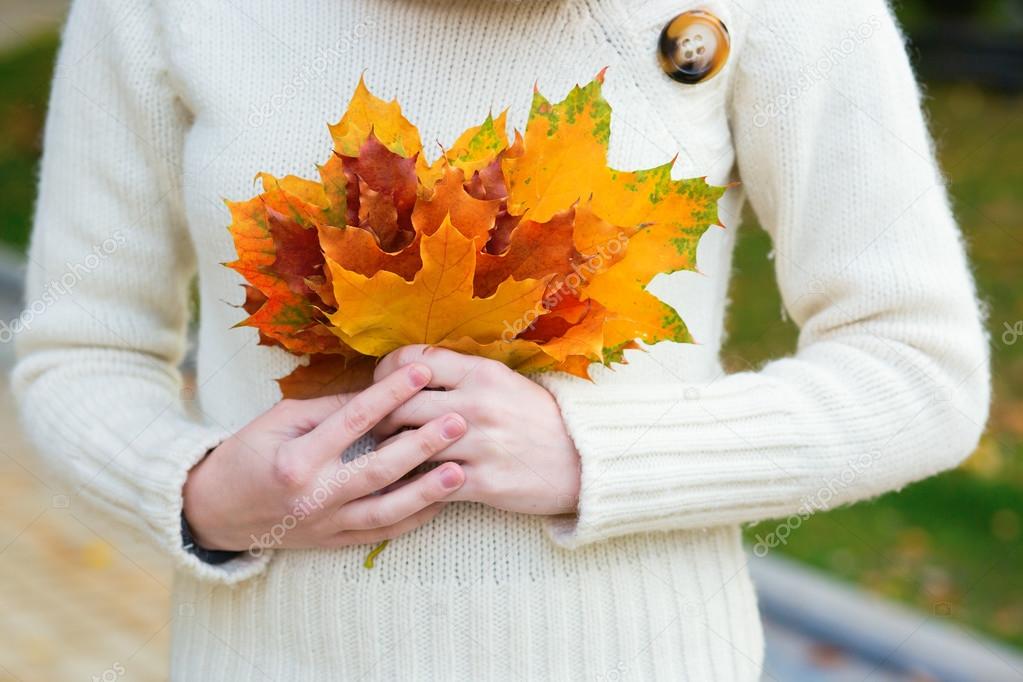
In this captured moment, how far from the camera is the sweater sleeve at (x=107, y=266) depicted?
1.44 metres

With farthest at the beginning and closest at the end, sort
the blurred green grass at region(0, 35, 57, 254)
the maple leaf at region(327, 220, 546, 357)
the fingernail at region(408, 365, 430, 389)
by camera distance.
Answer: the blurred green grass at region(0, 35, 57, 254)
the fingernail at region(408, 365, 430, 389)
the maple leaf at region(327, 220, 546, 357)

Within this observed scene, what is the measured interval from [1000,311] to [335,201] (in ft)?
17.9

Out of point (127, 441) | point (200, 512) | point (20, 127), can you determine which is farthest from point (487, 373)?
point (20, 127)

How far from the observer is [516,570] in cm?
130

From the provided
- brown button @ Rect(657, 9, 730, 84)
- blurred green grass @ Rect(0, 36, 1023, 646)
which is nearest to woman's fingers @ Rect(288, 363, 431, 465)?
brown button @ Rect(657, 9, 730, 84)

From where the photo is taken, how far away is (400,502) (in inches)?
48.0

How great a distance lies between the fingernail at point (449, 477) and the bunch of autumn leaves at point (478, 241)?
0.13 m

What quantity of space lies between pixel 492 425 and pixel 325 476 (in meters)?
0.19

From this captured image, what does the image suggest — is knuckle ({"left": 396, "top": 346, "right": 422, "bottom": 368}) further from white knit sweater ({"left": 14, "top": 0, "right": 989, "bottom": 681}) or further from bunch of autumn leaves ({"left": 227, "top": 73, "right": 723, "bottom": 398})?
white knit sweater ({"left": 14, "top": 0, "right": 989, "bottom": 681})

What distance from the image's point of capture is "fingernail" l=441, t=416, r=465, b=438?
1197 mm

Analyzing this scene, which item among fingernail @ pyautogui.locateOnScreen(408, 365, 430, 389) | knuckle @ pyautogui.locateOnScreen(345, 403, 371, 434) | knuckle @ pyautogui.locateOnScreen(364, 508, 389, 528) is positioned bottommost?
knuckle @ pyautogui.locateOnScreen(364, 508, 389, 528)

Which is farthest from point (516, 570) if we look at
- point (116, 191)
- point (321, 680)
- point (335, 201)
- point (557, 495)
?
point (116, 191)

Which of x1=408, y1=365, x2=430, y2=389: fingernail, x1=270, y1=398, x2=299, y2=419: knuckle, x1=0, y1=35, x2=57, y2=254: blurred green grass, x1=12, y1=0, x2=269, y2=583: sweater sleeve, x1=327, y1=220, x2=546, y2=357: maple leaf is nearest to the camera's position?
x1=327, y1=220, x2=546, y2=357: maple leaf

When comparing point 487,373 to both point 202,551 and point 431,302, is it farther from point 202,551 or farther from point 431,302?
point 202,551
